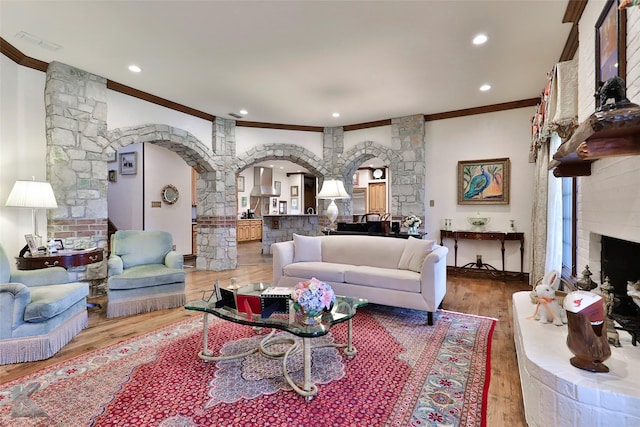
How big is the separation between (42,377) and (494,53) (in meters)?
4.94

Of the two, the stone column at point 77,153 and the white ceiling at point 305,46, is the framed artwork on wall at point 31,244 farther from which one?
the white ceiling at point 305,46

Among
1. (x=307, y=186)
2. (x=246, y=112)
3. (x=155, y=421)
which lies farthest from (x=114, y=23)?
(x=307, y=186)

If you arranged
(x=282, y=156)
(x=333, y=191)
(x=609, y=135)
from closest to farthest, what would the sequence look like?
(x=609, y=135) → (x=333, y=191) → (x=282, y=156)

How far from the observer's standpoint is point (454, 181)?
221 inches

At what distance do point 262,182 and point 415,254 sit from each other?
8.51 meters

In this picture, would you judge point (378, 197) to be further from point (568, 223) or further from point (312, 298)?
point (312, 298)

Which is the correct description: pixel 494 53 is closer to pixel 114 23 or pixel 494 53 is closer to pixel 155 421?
pixel 114 23

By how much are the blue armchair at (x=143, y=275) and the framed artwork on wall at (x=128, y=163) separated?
3.07m

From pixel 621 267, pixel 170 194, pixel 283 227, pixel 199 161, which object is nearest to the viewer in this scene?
pixel 621 267

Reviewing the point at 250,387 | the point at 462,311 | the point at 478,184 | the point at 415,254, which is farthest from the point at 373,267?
the point at 478,184

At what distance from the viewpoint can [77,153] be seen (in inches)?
154

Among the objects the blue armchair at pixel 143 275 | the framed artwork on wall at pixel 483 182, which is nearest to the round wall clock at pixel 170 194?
the blue armchair at pixel 143 275

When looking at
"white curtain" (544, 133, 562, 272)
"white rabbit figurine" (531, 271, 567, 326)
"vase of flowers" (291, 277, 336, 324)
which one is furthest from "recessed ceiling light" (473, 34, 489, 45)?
"vase of flowers" (291, 277, 336, 324)

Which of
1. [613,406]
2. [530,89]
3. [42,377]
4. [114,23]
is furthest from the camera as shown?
[530,89]
